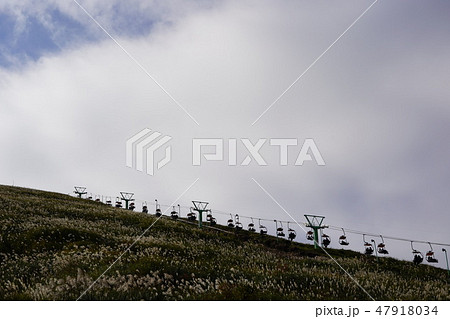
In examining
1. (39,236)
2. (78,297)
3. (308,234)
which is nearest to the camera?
(78,297)

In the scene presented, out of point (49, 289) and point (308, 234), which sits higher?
point (308, 234)

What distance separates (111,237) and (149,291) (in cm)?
1132

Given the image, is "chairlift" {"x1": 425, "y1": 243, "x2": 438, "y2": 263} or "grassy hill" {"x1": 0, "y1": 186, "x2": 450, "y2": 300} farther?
"chairlift" {"x1": 425, "y1": 243, "x2": 438, "y2": 263}

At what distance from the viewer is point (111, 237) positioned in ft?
63.7

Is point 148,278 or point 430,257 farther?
point 430,257

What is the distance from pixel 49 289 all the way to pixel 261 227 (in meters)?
45.2

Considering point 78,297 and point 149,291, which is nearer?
point 78,297

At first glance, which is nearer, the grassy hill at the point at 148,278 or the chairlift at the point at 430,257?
→ the grassy hill at the point at 148,278

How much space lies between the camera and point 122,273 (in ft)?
35.2

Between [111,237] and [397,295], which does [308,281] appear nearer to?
[397,295]
